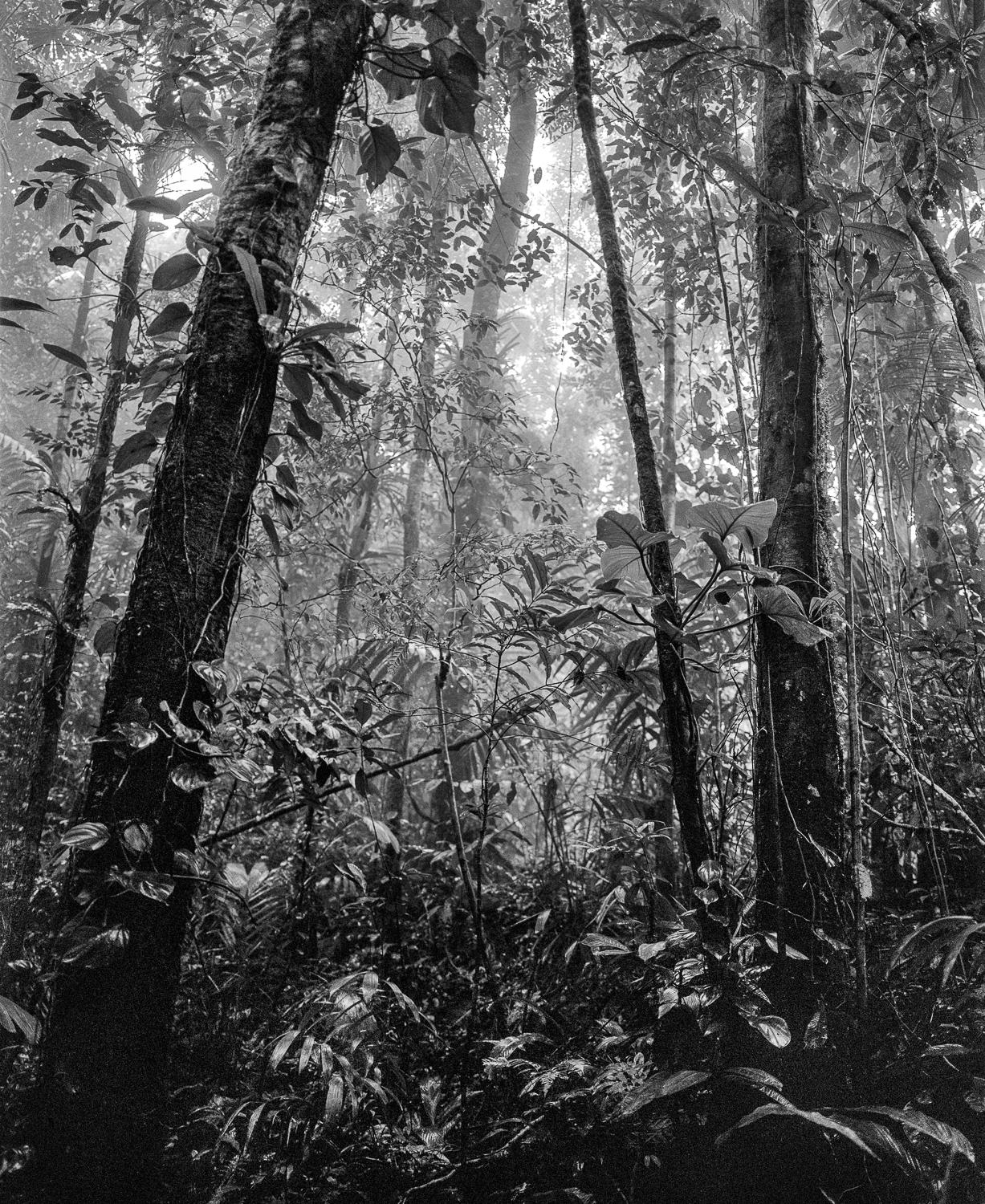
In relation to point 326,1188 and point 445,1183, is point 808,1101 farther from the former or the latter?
point 326,1188

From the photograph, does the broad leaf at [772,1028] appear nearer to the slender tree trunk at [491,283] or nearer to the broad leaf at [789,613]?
the broad leaf at [789,613]

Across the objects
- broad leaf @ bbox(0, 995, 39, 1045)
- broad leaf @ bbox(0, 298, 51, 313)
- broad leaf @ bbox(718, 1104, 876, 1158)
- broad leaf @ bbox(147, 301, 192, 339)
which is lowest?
broad leaf @ bbox(718, 1104, 876, 1158)

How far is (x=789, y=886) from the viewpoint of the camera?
1.99 meters

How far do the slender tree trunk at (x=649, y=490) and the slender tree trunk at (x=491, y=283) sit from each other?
5.34 ft

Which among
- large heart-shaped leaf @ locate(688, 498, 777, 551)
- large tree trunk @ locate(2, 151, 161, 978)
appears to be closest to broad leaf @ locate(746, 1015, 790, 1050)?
large heart-shaped leaf @ locate(688, 498, 777, 551)

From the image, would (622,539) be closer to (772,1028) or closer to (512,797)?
(772,1028)

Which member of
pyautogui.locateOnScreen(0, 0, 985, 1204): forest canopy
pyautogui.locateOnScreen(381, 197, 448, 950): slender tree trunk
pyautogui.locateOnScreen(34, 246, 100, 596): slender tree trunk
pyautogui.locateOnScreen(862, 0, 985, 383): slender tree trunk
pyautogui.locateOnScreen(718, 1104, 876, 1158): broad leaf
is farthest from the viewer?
pyautogui.locateOnScreen(34, 246, 100, 596): slender tree trunk

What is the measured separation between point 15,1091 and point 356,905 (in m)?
1.59

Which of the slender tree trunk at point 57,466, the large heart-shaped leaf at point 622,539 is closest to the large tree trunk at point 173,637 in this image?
the large heart-shaped leaf at point 622,539

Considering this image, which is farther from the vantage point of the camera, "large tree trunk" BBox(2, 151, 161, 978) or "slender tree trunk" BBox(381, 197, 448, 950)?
"slender tree trunk" BBox(381, 197, 448, 950)

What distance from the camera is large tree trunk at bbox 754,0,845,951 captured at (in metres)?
2.00

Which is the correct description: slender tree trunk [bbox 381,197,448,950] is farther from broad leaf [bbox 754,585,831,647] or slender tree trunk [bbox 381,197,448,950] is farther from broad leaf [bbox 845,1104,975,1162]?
broad leaf [bbox 845,1104,975,1162]

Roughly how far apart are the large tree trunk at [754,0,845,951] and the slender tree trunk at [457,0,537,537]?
6.23 ft

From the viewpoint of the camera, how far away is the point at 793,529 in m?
2.22
